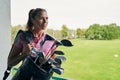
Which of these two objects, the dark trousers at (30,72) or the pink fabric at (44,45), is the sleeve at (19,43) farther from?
the dark trousers at (30,72)

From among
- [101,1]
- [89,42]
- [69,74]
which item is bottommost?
[69,74]

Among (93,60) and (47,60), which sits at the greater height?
(47,60)

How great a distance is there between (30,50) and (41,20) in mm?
190

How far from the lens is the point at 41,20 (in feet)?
3.67

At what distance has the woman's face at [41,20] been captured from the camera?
44.0 inches

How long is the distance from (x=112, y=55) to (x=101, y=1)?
0.46 m

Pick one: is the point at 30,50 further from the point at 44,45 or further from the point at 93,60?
the point at 93,60

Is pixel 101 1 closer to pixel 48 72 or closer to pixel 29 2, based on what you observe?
pixel 29 2

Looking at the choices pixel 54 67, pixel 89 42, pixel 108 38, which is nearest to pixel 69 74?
pixel 89 42

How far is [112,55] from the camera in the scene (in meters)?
1.88

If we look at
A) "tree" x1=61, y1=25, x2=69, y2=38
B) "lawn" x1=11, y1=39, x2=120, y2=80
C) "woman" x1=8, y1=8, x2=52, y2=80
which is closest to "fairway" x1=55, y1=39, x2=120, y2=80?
"lawn" x1=11, y1=39, x2=120, y2=80

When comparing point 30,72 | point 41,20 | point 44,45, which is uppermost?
point 41,20

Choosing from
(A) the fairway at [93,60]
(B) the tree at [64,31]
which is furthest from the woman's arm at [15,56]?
(B) the tree at [64,31]

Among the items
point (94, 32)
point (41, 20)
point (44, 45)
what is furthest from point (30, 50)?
point (94, 32)
